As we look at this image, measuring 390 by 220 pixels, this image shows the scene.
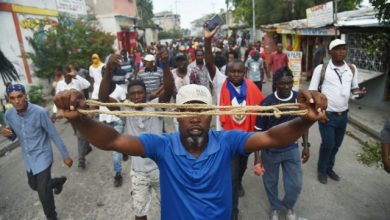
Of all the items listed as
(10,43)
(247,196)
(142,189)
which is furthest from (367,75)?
(10,43)

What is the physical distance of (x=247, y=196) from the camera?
170 inches

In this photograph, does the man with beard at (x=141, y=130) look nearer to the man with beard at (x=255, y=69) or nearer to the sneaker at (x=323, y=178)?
the sneaker at (x=323, y=178)

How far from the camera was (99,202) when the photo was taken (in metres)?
4.38

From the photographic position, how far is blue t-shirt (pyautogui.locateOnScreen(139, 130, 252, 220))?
6.25ft

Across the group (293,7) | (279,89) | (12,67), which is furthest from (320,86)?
(293,7)

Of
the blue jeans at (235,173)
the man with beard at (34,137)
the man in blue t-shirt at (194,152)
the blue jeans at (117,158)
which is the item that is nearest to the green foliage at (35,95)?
the blue jeans at (117,158)

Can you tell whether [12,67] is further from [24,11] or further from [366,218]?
[366,218]

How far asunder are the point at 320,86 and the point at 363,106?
203 inches

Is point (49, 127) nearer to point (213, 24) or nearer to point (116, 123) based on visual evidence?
point (116, 123)

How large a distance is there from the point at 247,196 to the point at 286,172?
982 mm

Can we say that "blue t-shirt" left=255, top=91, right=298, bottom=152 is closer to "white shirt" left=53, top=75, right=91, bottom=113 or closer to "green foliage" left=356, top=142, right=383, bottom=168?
"green foliage" left=356, top=142, right=383, bottom=168

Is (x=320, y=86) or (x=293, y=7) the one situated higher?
(x=293, y=7)

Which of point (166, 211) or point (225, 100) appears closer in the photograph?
point (166, 211)

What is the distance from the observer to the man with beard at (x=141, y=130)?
314 cm
